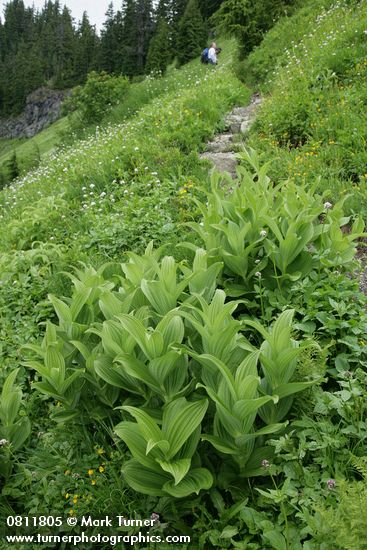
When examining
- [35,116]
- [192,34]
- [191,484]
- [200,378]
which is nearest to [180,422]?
[191,484]

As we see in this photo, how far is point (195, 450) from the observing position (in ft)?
8.55

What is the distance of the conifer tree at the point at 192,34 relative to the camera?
1811 inches

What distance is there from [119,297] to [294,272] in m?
1.46

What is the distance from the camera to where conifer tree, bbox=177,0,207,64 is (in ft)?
151

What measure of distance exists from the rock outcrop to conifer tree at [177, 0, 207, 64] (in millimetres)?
50925

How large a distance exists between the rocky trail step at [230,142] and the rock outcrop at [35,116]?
89833 millimetres

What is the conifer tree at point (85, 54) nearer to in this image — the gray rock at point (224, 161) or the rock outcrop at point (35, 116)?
the rock outcrop at point (35, 116)

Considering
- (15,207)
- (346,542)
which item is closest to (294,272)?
(346,542)

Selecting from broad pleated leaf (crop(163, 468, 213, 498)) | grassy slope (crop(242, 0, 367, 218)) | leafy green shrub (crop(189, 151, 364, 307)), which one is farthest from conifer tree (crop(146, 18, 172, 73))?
broad pleated leaf (crop(163, 468, 213, 498))

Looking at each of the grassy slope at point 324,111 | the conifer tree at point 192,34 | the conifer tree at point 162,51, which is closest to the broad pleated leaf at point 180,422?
the grassy slope at point 324,111

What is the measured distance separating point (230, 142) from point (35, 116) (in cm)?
10331

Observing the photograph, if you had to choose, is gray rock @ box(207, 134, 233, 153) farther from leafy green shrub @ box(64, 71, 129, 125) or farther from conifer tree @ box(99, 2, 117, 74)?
conifer tree @ box(99, 2, 117, 74)

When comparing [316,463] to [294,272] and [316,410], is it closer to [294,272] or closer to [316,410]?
[316,410]

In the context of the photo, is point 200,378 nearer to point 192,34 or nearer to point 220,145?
point 220,145
